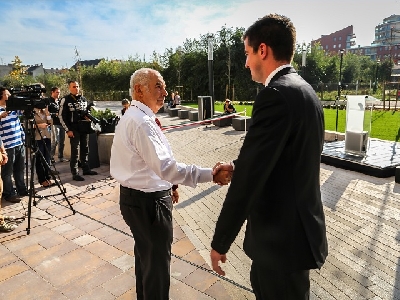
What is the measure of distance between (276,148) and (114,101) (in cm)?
3772

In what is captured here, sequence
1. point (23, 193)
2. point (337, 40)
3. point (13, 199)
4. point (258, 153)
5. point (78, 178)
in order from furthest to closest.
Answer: point (337, 40) → point (78, 178) → point (23, 193) → point (13, 199) → point (258, 153)

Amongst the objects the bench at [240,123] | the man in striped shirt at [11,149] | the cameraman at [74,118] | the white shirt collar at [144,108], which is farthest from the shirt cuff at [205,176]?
the bench at [240,123]

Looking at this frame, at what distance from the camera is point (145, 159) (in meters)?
2.02

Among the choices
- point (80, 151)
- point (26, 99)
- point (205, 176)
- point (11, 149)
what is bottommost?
point (80, 151)

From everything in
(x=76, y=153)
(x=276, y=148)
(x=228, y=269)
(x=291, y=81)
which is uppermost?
(x=291, y=81)

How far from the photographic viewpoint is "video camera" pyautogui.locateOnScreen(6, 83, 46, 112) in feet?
13.4

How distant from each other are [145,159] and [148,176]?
0.55 feet

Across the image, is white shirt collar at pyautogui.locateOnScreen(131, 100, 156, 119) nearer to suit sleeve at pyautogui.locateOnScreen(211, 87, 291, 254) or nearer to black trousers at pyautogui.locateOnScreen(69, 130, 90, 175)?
suit sleeve at pyautogui.locateOnScreen(211, 87, 291, 254)

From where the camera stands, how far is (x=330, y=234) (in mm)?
3926

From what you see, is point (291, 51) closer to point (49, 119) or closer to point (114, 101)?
point (49, 119)

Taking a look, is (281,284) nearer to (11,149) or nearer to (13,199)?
(11,149)

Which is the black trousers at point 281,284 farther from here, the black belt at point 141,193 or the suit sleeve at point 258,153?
the black belt at point 141,193

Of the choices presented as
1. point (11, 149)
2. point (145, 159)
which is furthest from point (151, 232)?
point (11, 149)

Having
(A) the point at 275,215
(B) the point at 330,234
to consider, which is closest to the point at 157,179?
(A) the point at 275,215
